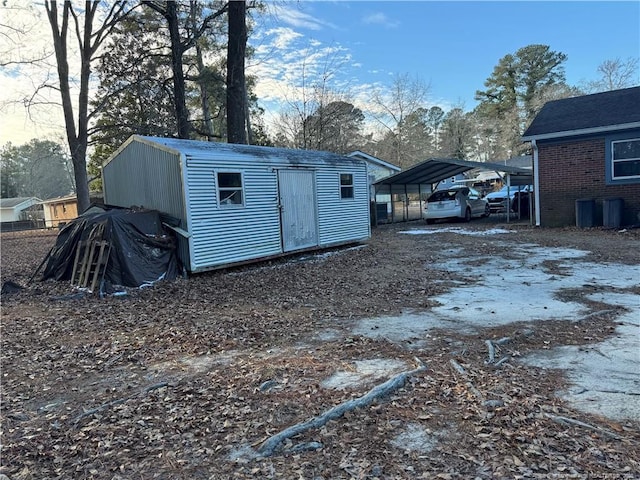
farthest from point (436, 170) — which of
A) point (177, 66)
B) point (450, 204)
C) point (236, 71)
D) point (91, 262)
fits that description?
point (91, 262)

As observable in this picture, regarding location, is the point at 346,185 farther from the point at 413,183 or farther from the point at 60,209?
the point at 60,209

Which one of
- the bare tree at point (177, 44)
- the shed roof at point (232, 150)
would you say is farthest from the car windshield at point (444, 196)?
the bare tree at point (177, 44)

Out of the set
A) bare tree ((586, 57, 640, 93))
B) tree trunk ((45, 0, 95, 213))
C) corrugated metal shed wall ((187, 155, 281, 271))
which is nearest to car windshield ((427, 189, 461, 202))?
corrugated metal shed wall ((187, 155, 281, 271))

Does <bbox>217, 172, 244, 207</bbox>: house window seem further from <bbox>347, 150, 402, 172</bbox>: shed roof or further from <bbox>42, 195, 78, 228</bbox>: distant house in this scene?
<bbox>42, 195, 78, 228</bbox>: distant house

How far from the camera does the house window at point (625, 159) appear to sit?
41.5 feet

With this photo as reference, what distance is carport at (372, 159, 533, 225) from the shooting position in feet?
→ 56.1

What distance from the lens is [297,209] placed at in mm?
10289

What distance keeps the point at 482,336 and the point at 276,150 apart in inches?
290

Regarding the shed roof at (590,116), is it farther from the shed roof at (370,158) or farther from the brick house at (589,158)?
the shed roof at (370,158)

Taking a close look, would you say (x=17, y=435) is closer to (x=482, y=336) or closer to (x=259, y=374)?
(x=259, y=374)

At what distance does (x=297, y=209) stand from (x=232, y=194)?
76.4 inches

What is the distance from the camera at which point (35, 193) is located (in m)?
65.1

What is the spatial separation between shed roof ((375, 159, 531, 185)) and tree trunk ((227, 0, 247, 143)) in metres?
7.40

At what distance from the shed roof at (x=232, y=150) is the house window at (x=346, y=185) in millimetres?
366
